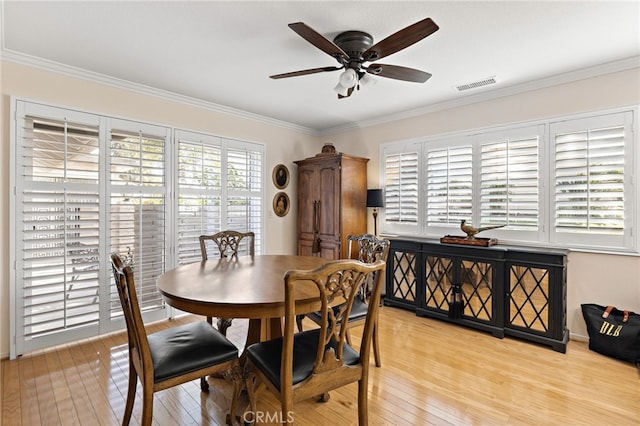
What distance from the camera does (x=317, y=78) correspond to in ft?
10.1

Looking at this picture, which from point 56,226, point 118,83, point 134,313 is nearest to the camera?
point 134,313

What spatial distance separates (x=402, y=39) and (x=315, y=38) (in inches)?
20.7

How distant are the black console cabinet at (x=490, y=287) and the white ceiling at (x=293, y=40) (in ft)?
5.66

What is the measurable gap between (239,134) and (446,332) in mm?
3426

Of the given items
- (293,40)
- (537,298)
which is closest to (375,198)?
(537,298)

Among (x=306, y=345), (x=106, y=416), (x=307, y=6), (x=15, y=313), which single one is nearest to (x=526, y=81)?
(x=307, y=6)

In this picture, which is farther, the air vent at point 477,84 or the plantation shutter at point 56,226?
the air vent at point 477,84

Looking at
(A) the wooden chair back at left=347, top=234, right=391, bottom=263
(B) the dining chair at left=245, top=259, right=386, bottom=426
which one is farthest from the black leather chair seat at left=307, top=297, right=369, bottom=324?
(B) the dining chair at left=245, top=259, right=386, bottom=426

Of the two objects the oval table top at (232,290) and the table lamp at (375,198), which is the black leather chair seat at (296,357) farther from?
the table lamp at (375,198)

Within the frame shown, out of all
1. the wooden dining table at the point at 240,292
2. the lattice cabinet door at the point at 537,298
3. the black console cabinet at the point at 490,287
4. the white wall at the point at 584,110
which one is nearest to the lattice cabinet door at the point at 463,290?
the black console cabinet at the point at 490,287

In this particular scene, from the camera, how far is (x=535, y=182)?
319cm

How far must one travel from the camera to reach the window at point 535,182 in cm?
278

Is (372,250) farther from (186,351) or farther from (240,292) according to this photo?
(186,351)

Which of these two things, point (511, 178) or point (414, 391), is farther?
point (511, 178)
